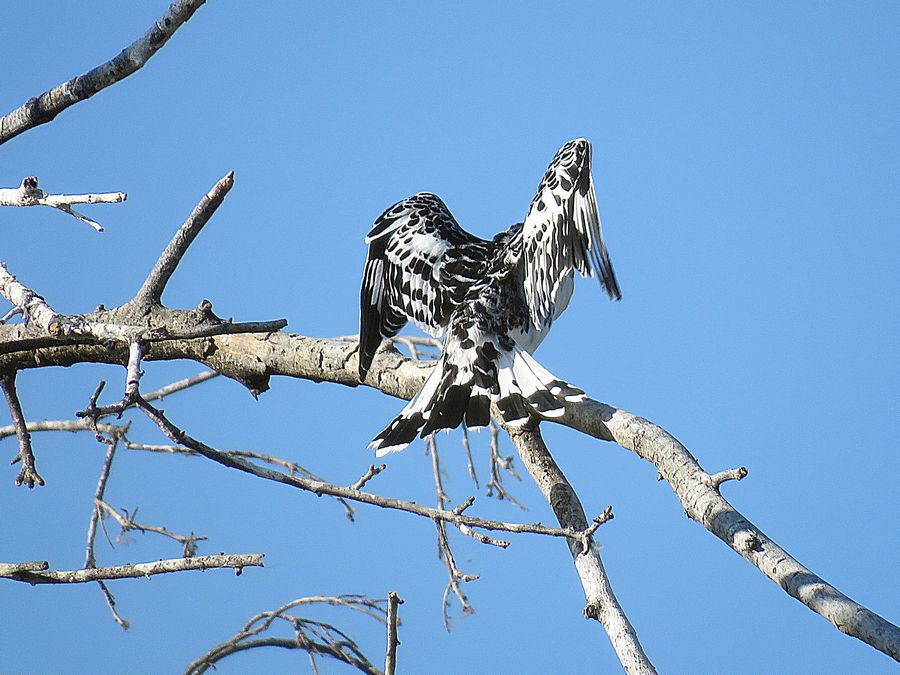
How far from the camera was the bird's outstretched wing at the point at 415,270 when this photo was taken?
3.10 m

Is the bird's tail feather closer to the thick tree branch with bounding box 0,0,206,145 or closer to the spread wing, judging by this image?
the spread wing

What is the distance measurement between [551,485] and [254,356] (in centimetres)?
96

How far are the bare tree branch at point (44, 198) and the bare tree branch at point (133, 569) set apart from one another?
24.7 inches

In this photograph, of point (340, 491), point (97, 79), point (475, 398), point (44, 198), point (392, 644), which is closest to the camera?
point (392, 644)

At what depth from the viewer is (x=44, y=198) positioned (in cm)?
207

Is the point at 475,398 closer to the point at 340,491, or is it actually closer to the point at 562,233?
the point at 562,233

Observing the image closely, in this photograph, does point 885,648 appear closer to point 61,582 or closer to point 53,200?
point 61,582

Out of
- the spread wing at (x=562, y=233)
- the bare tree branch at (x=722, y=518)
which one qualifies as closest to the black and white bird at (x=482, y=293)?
the spread wing at (x=562, y=233)

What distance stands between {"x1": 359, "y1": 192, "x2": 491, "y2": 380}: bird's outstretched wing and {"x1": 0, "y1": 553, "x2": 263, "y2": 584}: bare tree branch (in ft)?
3.82

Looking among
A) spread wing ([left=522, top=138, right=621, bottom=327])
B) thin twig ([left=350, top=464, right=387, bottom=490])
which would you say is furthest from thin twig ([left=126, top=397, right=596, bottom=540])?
spread wing ([left=522, top=138, right=621, bottom=327])

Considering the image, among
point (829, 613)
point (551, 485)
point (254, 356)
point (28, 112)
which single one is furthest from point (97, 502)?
point (829, 613)

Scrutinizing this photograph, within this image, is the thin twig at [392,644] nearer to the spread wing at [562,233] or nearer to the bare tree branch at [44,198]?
the bare tree branch at [44,198]

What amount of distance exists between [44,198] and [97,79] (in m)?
0.48

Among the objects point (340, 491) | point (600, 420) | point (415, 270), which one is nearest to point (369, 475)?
point (340, 491)
